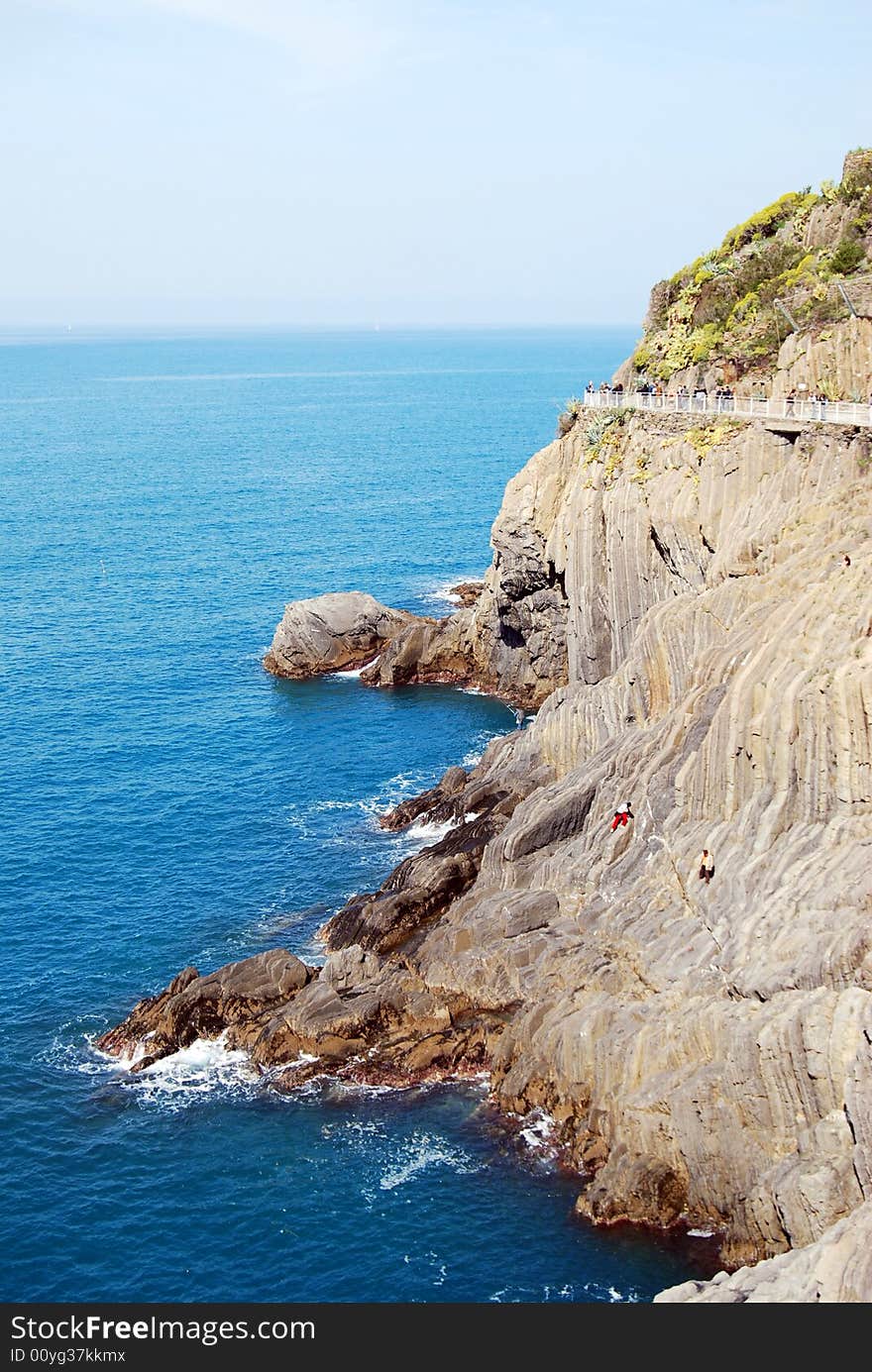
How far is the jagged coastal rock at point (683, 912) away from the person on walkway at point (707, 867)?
30 cm

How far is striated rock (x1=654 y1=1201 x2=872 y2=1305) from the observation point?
2933 centimetres

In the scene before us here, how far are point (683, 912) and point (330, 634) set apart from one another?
50784mm

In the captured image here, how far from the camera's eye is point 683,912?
4800 cm

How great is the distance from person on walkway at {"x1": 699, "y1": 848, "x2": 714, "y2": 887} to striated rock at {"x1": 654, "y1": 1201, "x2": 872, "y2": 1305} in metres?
15.1

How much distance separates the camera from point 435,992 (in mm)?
51406

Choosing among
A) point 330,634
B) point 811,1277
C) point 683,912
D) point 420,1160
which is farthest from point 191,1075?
point 330,634

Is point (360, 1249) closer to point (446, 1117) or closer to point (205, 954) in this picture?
point (446, 1117)

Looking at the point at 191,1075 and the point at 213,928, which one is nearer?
the point at 191,1075

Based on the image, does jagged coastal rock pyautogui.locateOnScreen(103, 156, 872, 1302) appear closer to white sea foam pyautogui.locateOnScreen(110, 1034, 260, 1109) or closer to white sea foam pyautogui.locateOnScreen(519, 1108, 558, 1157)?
white sea foam pyautogui.locateOnScreen(519, 1108, 558, 1157)

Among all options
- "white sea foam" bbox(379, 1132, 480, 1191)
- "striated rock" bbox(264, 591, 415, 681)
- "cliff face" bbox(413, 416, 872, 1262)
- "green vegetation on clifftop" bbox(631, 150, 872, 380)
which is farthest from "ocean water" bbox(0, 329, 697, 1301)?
"green vegetation on clifftop" bbox(631, 150, 872, 380)

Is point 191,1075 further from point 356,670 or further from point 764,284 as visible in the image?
point 764,284

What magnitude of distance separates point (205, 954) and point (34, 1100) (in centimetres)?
1027

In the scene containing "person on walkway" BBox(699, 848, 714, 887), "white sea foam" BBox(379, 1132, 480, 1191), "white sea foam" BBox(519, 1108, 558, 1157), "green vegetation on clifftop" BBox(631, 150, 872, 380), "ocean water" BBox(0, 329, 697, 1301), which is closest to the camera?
"ocean water" BBox(0, 329, 697, 1301)

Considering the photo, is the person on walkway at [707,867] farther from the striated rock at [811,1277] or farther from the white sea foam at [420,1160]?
the striated rock at [811,1277]
